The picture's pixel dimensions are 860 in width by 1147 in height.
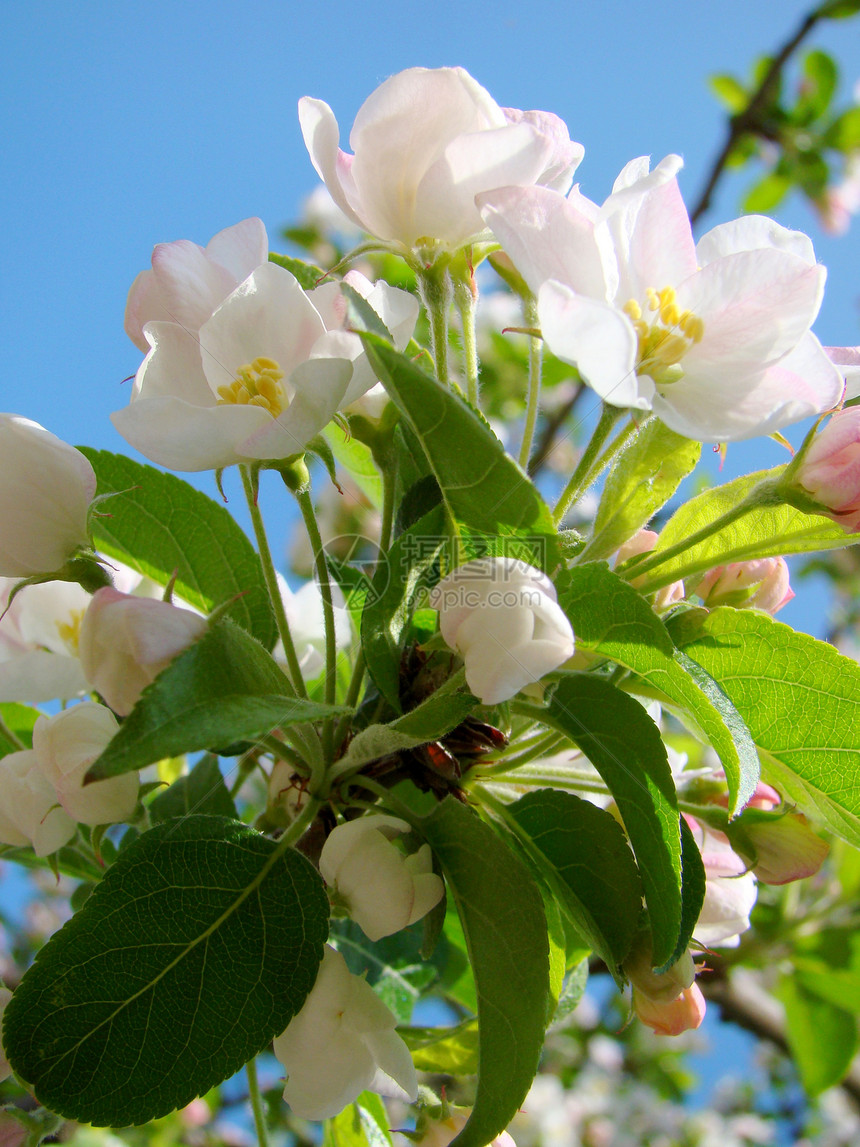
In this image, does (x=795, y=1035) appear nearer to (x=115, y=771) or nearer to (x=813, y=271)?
(x=813, y=271)

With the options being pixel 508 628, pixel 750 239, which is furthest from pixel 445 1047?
pixel 750 239

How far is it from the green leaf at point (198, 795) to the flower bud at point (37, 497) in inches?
14.0

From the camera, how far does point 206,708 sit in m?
0.58

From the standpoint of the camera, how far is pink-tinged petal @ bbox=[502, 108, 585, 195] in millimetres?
851

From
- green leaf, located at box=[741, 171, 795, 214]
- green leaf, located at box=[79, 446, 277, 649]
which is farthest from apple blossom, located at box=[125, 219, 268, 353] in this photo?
green leaf, located at box=[741, 171, 795, 214]

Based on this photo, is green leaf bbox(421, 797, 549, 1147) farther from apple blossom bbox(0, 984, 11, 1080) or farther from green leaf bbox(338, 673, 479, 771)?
apple blossom bbox(0, 984, 11, 1080)

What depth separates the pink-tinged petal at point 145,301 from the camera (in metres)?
0.85

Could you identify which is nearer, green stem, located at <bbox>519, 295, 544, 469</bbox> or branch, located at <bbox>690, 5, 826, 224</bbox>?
green stem, located at <bbox>519, 295, 544, 469</bbox>

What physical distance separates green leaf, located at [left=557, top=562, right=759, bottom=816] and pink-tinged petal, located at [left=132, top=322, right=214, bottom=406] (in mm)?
372

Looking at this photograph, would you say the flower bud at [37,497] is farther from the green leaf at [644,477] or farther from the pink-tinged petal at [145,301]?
the green leaf at [644,477]

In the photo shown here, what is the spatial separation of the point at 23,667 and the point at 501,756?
0.55 metres

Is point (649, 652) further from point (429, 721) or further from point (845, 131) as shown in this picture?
point (845, 131)

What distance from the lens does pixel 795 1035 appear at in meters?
2.05

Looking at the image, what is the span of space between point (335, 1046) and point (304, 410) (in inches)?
21.1
